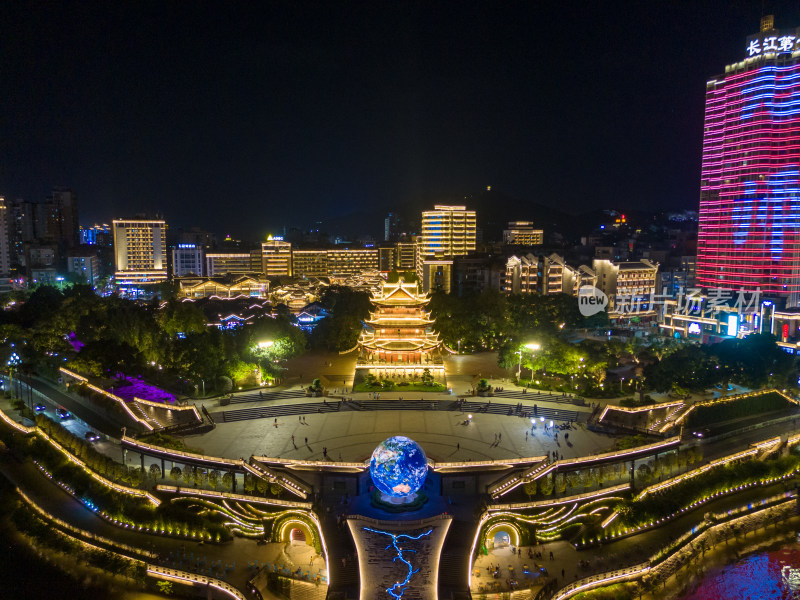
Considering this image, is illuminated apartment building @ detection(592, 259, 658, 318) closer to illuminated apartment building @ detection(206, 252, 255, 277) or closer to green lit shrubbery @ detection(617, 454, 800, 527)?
green lit shrubbery @ detection(617, 454, 800, 527)

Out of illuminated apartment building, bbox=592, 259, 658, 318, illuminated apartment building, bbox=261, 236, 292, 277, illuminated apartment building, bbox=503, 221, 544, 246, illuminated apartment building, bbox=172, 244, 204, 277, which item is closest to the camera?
illuminated apartment building, bbox=592, 259, 658, 318

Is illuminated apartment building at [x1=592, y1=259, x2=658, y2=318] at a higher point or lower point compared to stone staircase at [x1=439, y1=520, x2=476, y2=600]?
higher

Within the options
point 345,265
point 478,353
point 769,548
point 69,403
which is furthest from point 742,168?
point 345,265

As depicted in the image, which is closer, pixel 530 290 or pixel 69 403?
pixel 69 403

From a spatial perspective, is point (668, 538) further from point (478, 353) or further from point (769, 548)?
point (478, 353)

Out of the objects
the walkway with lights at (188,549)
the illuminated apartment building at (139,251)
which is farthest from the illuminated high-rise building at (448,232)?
the walkway with lights at (188,549)

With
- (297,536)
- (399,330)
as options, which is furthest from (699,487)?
(399,330)

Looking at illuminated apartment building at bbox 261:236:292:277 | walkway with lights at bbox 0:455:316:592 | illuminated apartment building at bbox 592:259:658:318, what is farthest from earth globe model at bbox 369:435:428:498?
illuminated apartment building at bbox 261:236:292:277
